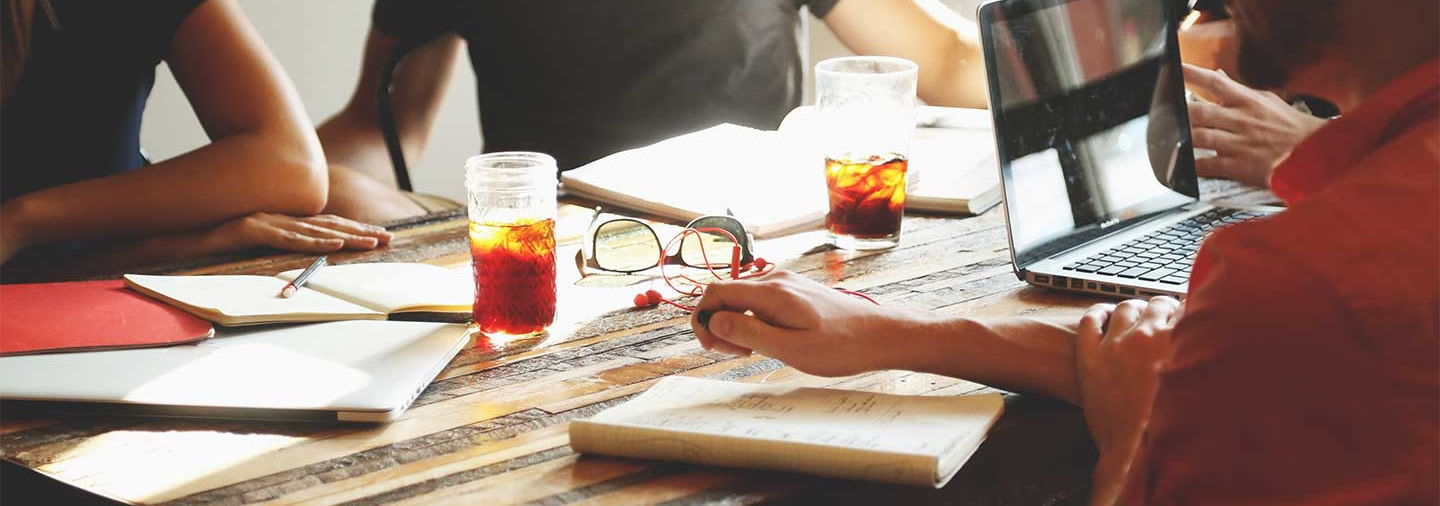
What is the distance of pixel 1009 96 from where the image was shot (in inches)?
52.2

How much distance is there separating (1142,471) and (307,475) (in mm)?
539

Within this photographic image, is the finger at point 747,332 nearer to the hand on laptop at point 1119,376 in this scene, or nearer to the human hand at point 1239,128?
the hand on laptop at point 1119,376

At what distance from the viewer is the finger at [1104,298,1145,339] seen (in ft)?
3.35

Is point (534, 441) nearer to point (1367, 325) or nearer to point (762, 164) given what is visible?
point (1367, 325)

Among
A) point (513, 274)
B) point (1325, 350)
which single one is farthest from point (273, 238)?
point (1325, 350)

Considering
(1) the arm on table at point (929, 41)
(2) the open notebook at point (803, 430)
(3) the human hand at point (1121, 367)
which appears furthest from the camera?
(1) the arm on table at point (929, 41)

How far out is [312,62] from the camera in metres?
3.39

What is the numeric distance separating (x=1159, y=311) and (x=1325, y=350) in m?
0.35

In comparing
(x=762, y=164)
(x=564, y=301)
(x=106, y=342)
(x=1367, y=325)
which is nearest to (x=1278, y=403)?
(x=1367, y=325)

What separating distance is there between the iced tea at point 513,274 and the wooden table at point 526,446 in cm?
3

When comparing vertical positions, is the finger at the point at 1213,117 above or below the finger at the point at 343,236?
below

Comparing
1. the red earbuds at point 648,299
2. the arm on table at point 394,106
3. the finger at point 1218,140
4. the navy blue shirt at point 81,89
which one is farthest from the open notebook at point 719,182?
the arm on table at point 394,106

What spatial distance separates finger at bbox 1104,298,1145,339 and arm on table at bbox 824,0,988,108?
101 centimetres

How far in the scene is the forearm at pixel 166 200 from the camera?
5.21ft
